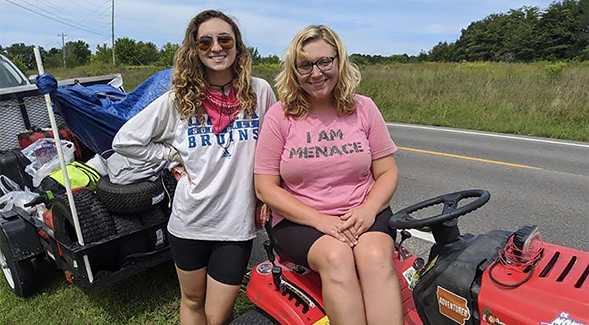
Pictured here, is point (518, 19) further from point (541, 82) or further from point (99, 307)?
point (99, 307)

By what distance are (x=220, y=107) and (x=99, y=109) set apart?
5.17 ft

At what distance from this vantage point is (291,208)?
2.06 m

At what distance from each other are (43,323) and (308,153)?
2.47m

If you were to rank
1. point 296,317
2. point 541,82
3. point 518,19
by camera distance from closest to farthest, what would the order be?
point 296,317, point 541,82, point 518,19

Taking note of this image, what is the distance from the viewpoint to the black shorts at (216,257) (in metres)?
2.37

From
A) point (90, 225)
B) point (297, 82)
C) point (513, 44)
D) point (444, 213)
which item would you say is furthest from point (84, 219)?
point (513, 44)

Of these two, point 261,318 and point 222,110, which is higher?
point 222,110

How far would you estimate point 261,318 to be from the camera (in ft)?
7.26

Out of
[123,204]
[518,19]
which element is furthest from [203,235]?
[518,19]

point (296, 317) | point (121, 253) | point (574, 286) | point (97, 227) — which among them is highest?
point (574, 286)

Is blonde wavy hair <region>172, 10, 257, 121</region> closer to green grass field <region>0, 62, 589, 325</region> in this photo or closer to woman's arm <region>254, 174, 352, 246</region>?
woman's arm <region>254, 174, 352, 246</region>

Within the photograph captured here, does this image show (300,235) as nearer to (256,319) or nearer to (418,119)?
(256,319)

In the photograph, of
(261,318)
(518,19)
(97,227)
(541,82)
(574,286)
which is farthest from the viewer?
(518,19)

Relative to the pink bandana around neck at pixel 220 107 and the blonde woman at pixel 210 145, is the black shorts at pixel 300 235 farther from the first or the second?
the pink bandana around neck at pixel 220 107
